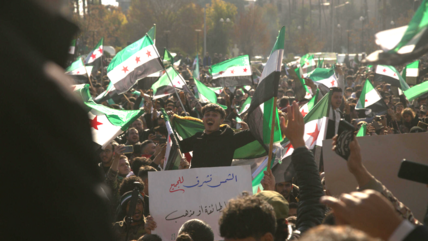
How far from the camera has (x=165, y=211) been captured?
3732 millimetres

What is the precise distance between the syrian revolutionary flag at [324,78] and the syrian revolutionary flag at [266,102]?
7988 mm

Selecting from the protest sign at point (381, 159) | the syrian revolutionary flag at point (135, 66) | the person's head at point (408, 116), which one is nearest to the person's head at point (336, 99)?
the person's head at point (408, 116)

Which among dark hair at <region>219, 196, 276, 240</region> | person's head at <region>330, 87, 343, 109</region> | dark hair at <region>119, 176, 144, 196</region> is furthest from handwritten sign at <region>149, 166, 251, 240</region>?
person's head at <region>330, 87, 343, 109</region>

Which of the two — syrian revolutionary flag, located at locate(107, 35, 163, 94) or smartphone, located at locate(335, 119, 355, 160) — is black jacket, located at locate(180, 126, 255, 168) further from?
syrian revolutionary flag, located at locate(107, 35, 163, 94)

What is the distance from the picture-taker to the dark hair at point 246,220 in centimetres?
225

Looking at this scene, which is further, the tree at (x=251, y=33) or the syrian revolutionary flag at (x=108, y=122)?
the tree at (x=251, y=33)

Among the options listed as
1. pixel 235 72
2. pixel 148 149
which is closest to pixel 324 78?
pixel 235 72

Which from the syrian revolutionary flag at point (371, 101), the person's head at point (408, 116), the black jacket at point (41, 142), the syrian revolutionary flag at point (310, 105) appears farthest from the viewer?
the syrian revolutionary flag at point (371, 101)

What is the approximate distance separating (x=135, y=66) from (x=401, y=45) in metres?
7.48

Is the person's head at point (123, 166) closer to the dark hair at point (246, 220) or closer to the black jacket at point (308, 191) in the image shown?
the black jacket at point (308, 191)

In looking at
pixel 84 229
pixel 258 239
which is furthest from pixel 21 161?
pixel 258 239

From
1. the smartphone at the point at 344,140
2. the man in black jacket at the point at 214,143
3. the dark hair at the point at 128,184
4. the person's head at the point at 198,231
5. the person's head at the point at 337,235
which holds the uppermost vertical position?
the person's head at the point at 337,235

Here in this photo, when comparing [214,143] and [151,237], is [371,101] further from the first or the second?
[151,237]

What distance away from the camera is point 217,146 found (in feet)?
16.4
